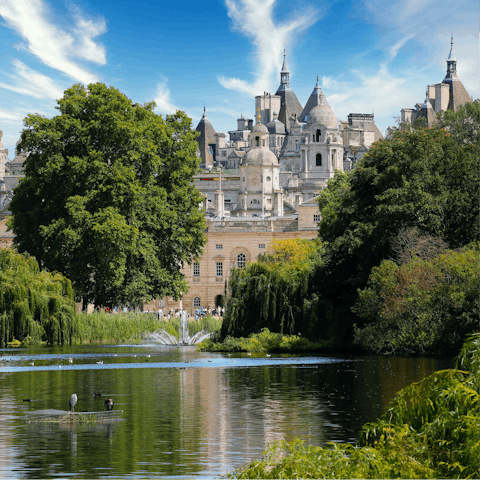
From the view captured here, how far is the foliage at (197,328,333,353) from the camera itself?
109 ft

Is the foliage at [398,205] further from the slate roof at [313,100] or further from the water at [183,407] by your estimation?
the slate roof at [313,100]

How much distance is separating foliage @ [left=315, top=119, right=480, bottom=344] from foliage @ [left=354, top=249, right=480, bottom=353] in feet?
7.10

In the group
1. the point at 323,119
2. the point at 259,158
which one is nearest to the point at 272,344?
the point at 259,158

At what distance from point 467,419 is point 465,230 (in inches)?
956

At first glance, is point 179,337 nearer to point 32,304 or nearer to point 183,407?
point 32,304

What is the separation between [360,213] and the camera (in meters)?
34.7

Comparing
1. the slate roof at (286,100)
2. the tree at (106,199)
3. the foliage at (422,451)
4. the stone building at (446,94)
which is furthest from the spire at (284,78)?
the foliage at (422,451)

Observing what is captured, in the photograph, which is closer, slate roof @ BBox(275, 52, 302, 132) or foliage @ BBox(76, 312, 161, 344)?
foliage @ BBox(76, 312, 161, 344)

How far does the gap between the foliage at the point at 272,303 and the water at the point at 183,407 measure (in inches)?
196

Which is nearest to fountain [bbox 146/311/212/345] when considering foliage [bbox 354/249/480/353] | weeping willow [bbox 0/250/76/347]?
weeping willow [bbox 0/250/76/347]

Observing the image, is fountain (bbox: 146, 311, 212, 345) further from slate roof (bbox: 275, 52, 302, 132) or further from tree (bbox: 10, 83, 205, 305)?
slate roof (bbox: 275, 52, 302, 132)

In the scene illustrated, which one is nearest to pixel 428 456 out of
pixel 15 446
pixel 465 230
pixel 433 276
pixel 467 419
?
pixel 467 419

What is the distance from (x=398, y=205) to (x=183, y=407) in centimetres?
1568

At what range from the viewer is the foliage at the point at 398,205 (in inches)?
1235
